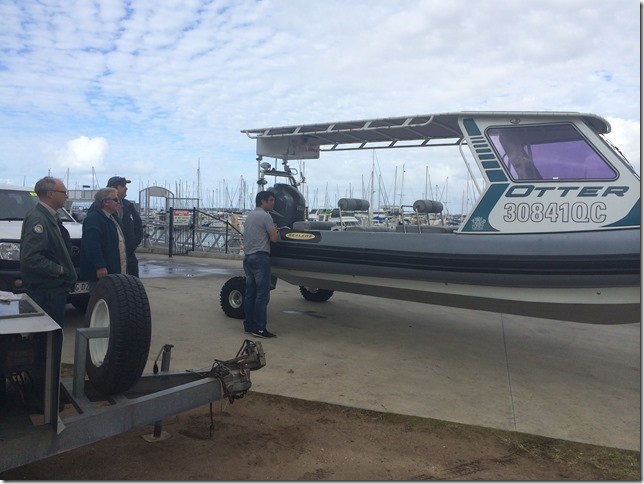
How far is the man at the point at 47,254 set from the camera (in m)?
3.69

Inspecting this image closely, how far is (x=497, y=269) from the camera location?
5129 mm

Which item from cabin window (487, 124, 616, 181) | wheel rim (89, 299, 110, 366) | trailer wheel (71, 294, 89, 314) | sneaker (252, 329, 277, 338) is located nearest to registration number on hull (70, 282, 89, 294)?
trailer wheel (71, 294, 89, 314)

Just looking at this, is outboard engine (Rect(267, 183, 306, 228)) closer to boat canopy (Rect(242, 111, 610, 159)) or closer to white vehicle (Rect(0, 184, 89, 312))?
boat canopy (Rect(242, 111, 610, 159))

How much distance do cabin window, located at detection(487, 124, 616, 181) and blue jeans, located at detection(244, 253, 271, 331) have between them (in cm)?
294

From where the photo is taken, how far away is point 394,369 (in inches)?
207

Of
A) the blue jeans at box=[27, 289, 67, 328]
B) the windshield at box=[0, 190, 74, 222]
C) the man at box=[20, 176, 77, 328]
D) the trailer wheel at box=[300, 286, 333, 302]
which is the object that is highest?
the windshield at box=[0, 190, 74, 222]

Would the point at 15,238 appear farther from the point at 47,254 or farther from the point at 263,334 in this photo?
the point at 263,334

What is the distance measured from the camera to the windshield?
22.4ft

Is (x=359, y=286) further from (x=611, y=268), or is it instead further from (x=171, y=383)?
(x=171, y=383)

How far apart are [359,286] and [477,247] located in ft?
5.38

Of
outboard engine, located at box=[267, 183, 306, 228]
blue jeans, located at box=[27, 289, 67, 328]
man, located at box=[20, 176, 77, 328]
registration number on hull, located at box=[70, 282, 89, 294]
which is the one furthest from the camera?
outboard engine, located at box=[267, 183, 306, 228]

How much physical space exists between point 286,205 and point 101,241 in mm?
3123

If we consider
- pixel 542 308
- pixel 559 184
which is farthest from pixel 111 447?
pixel 559 184

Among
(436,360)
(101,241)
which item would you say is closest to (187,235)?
(101,241)
